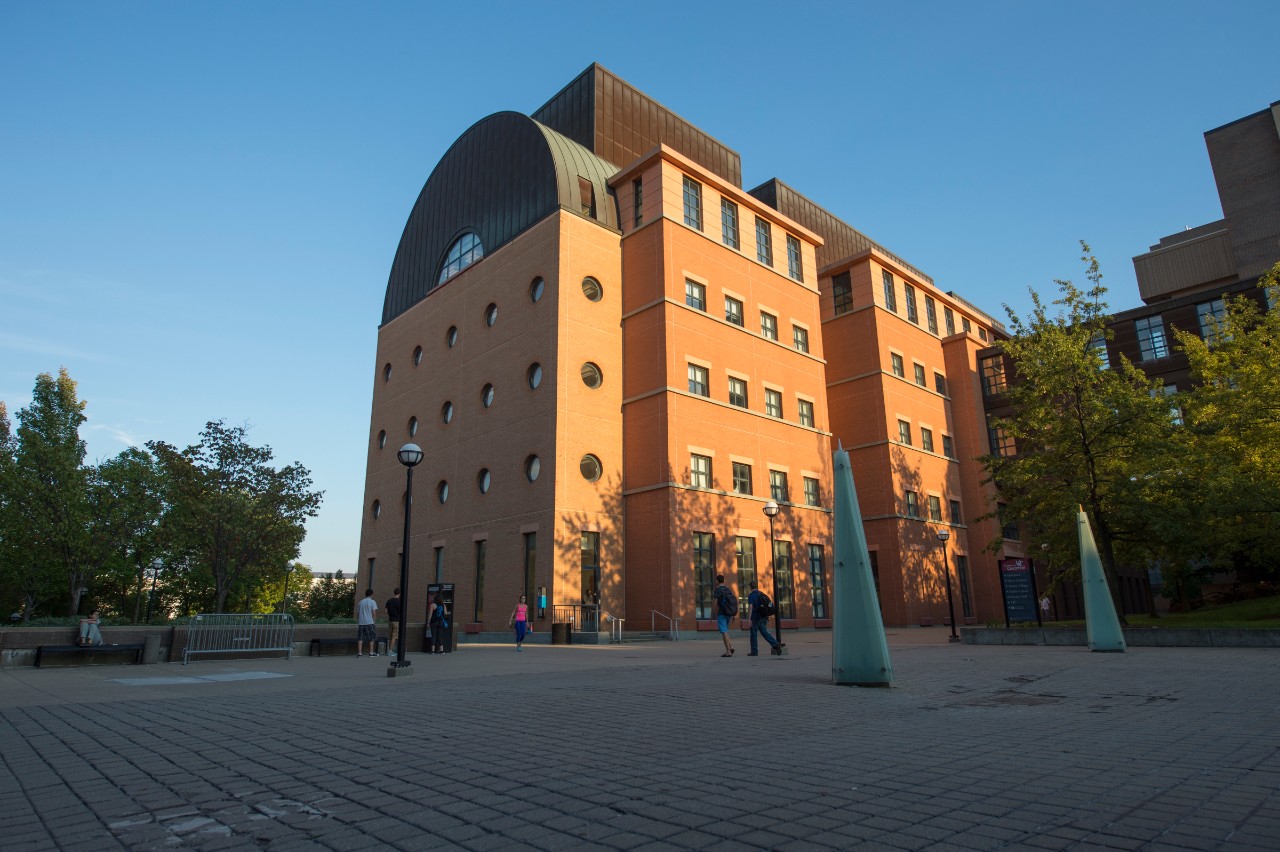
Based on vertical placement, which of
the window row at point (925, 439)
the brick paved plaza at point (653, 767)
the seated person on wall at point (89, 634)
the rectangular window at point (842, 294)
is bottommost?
the brick paved plaza at point (653, 767)

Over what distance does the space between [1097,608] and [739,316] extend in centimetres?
2198

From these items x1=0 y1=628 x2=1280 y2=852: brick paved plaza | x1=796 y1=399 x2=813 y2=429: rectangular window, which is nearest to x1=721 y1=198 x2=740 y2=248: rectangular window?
x1=796 y1=399 x2=813 y2=429: rectangular window

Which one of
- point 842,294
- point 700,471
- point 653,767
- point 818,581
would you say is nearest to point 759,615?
point 653,767

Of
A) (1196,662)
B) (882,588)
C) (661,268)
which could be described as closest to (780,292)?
(661,268)

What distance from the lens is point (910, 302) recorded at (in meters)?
46.1

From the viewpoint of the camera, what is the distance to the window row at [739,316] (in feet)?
111

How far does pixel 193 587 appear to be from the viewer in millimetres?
51938

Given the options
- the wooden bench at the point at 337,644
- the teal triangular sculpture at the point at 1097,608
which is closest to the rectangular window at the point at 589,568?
the wooden bench at the point at 337,644

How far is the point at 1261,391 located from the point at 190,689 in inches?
1211

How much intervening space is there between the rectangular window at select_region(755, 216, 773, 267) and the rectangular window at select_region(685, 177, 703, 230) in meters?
4.13

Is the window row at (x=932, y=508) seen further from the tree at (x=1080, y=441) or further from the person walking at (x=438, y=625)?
the person walking at (x=438, y=625)

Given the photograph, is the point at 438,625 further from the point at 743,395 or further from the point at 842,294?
the point at 842,294

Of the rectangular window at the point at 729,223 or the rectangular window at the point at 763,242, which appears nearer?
the rectangular window at the point at 729,223

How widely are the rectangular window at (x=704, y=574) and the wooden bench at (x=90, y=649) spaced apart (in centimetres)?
1844
